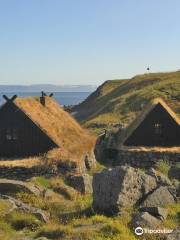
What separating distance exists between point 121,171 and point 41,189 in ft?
19.9

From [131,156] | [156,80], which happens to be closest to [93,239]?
[131,156]

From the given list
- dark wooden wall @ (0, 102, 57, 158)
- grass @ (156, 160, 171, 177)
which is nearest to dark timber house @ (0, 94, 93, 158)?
dark wooden wall @ (0, 102, 57, 158)

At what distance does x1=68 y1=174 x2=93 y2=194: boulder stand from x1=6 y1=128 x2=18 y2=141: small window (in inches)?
355

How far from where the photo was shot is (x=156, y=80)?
96812 millimetres

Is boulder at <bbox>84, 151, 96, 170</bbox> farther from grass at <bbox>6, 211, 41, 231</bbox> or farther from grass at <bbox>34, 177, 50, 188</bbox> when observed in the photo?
grass at <bbox>6, 211, 41, 231</bbox>

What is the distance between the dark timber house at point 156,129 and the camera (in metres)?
38.5

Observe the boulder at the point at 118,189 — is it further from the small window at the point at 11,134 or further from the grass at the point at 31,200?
the small window at the point at 11,134

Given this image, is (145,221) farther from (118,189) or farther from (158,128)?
(158,128)

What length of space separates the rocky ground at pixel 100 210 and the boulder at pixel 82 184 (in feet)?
6.54

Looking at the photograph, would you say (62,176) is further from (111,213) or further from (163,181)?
(111,213)

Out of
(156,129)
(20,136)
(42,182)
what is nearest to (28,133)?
(20,136)

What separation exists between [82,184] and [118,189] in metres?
7.33

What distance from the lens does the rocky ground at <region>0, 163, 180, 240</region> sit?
1616 centimetres

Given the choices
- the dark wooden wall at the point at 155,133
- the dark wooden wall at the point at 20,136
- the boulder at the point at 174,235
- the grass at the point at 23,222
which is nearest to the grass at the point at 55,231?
the grass at the point at 23,222
